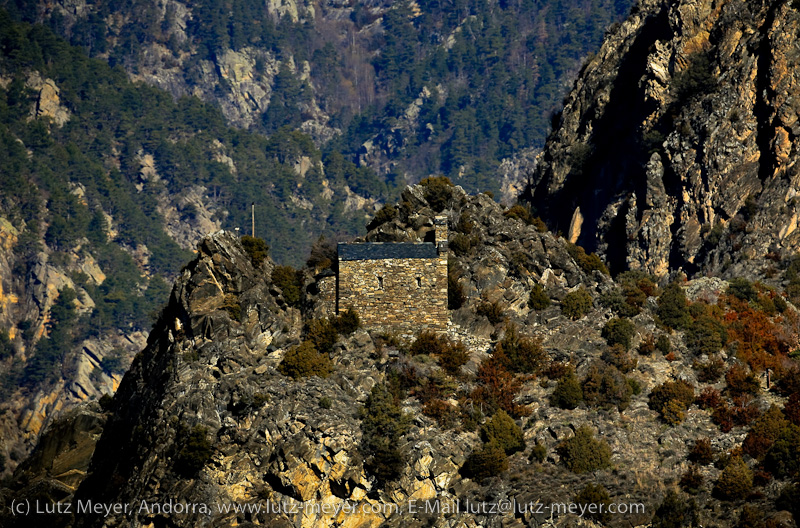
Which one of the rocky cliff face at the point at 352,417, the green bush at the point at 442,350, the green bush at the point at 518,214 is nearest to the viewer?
the rocky cliff face at the point at 352,417

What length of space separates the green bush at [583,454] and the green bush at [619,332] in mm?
9211

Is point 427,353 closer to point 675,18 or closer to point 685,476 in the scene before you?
point 685,476

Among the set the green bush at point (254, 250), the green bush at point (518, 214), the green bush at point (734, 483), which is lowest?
the green bush at point (734, 483)

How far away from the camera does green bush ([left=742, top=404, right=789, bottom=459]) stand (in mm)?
73500

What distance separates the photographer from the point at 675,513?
232 feet

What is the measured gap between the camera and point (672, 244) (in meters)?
113

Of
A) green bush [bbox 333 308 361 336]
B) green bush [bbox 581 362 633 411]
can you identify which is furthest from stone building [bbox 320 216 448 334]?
green bush [bbox 581 362 633 411]

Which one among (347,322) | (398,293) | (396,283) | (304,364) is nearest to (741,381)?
(398,293)

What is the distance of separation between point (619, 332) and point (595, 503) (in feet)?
46.9

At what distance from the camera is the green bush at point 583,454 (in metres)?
74.1

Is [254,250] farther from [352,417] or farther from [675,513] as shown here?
[675,513]

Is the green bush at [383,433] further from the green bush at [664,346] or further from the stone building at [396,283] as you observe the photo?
the green bush at [664,346]

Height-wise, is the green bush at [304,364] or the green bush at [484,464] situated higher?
the green bush at [304,364]

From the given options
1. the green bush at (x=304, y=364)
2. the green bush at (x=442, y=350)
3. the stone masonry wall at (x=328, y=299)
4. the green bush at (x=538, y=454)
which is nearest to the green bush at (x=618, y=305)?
the green bush at (x=442, y=350)
